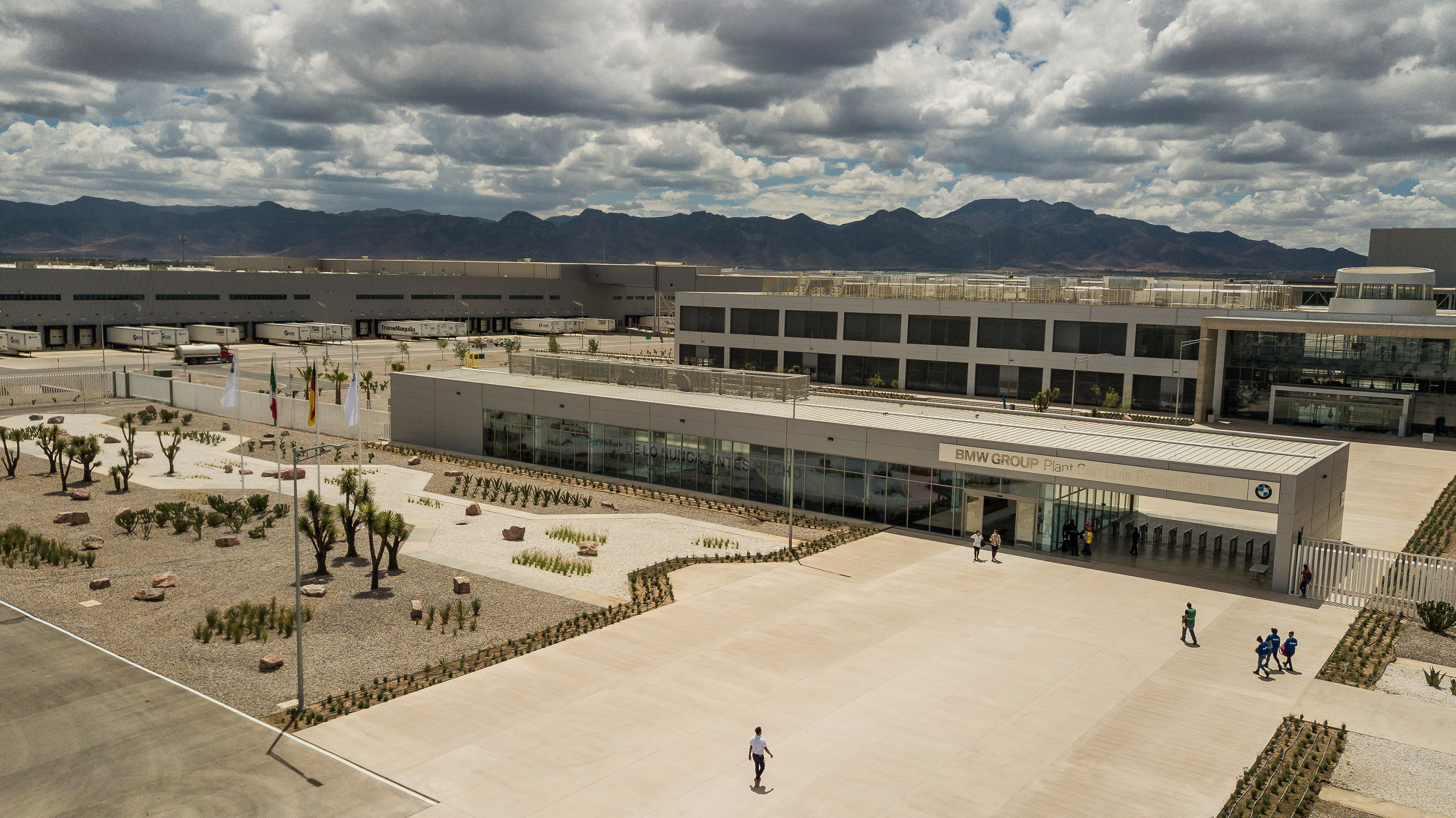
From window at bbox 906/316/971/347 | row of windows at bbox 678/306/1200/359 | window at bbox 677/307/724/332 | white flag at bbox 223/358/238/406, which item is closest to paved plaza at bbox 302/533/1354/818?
white flag at bbox 223/358/238/406

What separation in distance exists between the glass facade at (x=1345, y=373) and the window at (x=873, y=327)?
29480 mm

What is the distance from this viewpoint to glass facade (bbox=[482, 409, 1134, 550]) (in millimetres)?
43219

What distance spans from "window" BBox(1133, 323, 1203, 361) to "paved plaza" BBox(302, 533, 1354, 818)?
48.8m

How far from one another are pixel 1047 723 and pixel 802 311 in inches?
3098

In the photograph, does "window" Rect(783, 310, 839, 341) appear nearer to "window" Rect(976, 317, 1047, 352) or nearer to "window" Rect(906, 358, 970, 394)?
"window" Rect(906, 358, 970, 394)

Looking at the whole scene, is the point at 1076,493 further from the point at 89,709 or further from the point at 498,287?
the point at 498,287

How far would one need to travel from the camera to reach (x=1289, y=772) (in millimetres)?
22047

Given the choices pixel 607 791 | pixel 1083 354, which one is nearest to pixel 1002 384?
pixel 1083 354

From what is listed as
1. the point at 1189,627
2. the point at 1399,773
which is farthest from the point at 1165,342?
the point at 1399,773

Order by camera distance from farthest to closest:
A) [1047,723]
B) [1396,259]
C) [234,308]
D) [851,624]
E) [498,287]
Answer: [498,287]
[1396,259]
[234,308]
[851,624]
[1047,723]

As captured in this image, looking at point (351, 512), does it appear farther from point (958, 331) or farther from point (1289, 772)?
point (958, 331)

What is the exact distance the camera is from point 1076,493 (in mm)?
43156

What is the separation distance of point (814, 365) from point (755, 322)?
8.69 m

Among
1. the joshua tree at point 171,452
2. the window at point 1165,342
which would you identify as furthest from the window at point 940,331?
the joshua tree at point 171,452
